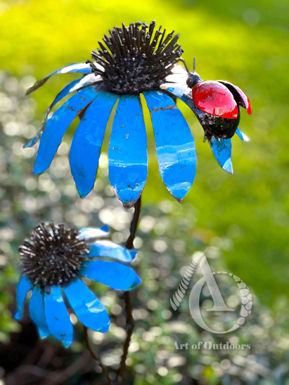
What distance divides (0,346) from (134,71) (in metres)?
1.52

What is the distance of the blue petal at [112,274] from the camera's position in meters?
1.18

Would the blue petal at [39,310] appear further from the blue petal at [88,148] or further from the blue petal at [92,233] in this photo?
the blue petal at [88,148]

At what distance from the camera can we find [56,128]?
1078 mm

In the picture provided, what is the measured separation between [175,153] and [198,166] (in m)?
3.01

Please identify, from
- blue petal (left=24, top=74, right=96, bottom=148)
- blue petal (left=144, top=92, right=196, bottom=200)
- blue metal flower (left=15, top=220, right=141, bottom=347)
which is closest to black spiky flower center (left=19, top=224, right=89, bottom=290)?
blue metal flower (left=15, top=220, right=141, bottom=347)

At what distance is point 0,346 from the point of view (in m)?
2.17

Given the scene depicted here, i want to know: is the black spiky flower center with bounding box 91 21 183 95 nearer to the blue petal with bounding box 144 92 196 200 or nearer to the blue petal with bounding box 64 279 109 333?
the blue petal with bounding box 144 92 196 200

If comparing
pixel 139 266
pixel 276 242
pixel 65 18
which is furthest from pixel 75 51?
pixel 139 266

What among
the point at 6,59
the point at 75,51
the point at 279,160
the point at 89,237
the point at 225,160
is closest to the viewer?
Result: the point at 225,160

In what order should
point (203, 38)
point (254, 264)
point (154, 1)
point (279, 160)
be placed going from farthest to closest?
point (154, 1)
point (203, 38)
point (279, 160)
point (254, 264)

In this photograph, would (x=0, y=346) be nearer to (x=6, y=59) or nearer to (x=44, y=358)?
(x=44, y=358)

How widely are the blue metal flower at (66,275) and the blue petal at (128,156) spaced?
0.28 metres

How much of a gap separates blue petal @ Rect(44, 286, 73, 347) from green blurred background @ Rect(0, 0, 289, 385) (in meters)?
0.65

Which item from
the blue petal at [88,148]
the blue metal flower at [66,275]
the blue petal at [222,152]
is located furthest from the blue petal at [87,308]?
the blue petal at [222,152]
